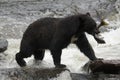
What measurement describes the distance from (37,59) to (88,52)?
4.21ft

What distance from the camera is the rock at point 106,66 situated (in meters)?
7.98

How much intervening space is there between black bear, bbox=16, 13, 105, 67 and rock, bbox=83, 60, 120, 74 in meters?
0.39

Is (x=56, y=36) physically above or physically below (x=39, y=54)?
above

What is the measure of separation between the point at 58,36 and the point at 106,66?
100 cm

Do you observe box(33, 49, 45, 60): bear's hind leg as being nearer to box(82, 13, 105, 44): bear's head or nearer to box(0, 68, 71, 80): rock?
box(0, 68, 71, 80): rock

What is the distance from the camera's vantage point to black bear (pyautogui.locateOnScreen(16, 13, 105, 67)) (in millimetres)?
8047

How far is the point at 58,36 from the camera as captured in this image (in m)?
8.13

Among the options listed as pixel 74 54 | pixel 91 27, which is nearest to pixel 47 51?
pixel 74 54

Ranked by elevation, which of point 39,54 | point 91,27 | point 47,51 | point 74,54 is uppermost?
point 91,27

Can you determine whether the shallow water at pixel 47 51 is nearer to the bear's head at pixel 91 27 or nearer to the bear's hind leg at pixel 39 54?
the bear's hind leg at pixel 39 54

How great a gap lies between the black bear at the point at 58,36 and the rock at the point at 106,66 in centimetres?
39

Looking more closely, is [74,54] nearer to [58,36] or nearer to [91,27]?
[58,36]

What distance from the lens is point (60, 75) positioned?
25.8 feet

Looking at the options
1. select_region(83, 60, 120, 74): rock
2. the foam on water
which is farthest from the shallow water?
select_region(83, 60, 120, 74): rock
